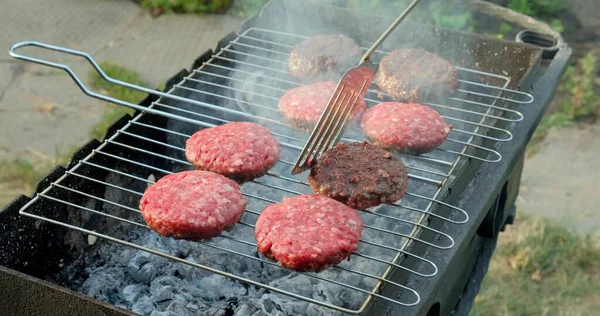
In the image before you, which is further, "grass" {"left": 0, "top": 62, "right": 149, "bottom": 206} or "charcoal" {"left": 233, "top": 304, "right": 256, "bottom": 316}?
"grass" {"left": 0, "top": 62, "right": 149, "bottom": 206}

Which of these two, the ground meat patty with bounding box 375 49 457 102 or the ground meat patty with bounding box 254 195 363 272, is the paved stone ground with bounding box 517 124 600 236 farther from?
the ground meat patty with bounding box 254 195 363 272

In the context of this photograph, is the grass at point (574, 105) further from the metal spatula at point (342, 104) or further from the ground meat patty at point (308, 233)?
the ground meat patty at point (308, 233)

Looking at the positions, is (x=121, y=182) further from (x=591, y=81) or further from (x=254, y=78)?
(x=591, y=81)

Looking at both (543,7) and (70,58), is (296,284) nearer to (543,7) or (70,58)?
(70,58)

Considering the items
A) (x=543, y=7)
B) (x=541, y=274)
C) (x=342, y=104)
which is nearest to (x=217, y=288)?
(x=342, y=104)

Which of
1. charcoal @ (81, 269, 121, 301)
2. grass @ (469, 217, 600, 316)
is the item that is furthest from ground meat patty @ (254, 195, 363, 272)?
grass @ (469, 217, 600, 316)

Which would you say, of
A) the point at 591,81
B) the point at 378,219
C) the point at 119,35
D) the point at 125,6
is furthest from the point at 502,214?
the point at 125,6
